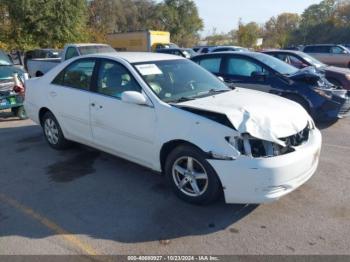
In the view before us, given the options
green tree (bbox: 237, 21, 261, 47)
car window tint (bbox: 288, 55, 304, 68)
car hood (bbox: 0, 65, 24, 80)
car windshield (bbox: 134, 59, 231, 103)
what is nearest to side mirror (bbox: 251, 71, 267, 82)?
car windshield (bbox: 134, 59, 231, 103)

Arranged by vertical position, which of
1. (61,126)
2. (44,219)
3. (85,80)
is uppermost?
(85,80)

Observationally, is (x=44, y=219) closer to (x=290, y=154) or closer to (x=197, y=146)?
(x=197, y=146)

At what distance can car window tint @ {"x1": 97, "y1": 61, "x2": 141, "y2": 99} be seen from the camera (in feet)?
14.0

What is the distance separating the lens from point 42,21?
Answer: 26.2 m

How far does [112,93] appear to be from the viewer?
445cm

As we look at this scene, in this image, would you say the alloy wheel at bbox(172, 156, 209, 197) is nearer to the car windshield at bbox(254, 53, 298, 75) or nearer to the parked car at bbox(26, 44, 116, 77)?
the car windshield at bbox(254, 53, 298, 75)

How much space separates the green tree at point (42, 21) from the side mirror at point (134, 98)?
24.8 meters

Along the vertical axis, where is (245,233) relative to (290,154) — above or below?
below

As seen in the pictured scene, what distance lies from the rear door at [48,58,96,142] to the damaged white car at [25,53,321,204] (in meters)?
0.02

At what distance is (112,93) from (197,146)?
5.06 ft

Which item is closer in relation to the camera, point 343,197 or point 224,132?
point 224,132

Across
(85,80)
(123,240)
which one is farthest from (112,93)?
(123,240)

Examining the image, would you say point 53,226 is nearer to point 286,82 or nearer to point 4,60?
point 286,82

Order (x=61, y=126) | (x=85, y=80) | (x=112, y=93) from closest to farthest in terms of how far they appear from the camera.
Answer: (x=112, y=93), (x=85, y=80), (x=61, y=126)
